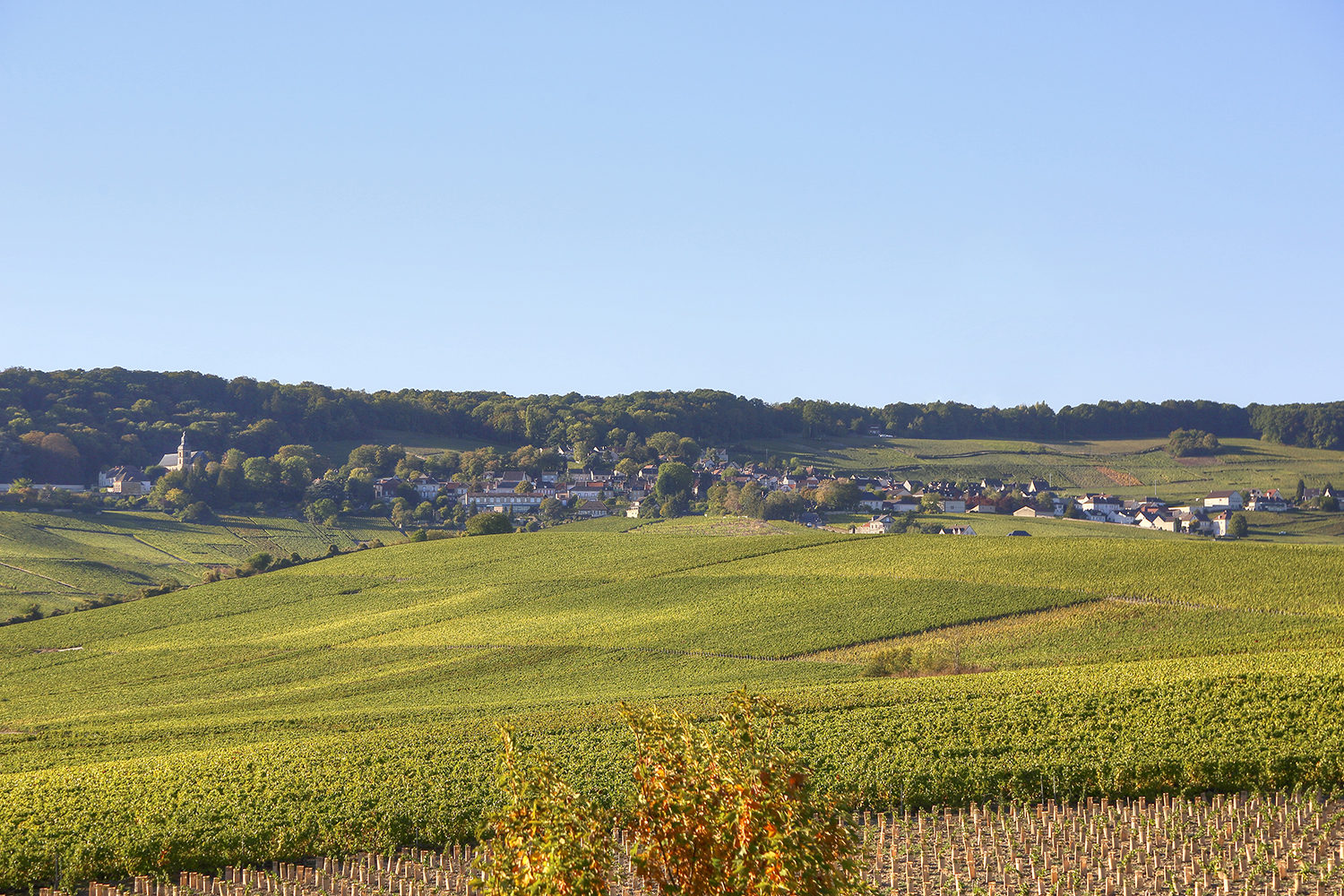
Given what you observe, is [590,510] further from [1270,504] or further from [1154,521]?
[1270,504]

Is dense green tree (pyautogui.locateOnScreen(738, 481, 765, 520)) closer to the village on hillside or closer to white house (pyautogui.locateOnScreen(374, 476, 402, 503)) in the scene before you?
the village on hillside

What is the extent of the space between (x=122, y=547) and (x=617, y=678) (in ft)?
257

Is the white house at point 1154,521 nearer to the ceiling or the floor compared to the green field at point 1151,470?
nearer to the floor

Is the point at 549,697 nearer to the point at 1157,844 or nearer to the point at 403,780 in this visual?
the point at 403,780

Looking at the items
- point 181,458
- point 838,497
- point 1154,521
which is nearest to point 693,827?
point 838,497

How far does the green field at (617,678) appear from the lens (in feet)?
89.6

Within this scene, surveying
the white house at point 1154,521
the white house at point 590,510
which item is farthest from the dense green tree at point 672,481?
the white house at point 1154,521

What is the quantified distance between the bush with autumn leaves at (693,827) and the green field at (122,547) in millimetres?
87061

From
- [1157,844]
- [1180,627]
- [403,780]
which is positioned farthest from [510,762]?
[1180,627]

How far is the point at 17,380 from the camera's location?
623 ft

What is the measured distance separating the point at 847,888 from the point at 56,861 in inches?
835

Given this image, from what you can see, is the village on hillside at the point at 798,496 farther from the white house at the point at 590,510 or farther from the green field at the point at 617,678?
the green field at the point at 617,678

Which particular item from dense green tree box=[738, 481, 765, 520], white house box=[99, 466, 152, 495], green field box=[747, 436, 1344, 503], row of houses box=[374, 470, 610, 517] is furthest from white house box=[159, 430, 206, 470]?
green field box=[747, 436, 1344, 503]

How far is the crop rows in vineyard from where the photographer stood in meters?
19.3
